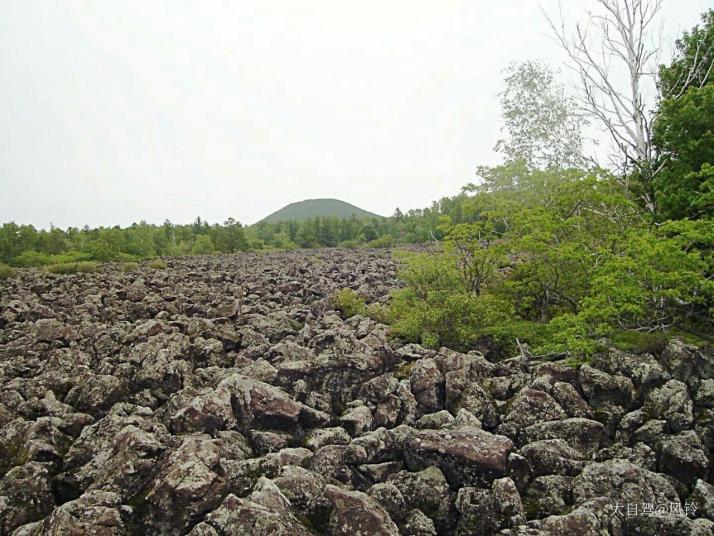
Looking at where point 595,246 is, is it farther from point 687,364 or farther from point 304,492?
point 304,492

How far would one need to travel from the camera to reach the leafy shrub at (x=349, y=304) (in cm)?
1947

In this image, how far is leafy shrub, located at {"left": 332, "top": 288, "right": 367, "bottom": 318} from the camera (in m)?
19.5

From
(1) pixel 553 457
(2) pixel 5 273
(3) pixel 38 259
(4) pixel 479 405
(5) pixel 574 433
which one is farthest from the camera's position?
(3) pixel 38 259

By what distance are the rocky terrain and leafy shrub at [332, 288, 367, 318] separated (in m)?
5.92

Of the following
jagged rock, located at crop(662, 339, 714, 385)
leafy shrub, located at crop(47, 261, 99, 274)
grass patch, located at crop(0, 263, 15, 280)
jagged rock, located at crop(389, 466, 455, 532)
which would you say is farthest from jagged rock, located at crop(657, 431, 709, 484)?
grass patch, located at crop(0, 263, 15, 280)

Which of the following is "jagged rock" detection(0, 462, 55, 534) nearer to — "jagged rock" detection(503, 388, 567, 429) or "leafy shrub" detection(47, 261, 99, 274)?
"jagged rock" detection(503, 388, 567, 429)

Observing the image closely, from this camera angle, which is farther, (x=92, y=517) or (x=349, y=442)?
(x=349, y=442)

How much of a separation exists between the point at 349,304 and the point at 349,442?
11.8 m

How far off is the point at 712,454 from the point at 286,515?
6568 millimetres

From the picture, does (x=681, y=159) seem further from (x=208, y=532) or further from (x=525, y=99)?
(x=525, y=99)

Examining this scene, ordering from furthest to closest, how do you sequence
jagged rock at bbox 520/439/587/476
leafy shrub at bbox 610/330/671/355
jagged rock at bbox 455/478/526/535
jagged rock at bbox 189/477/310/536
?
leafy shrub at bbox 610/330/671/355, jagged rock at bbox 520/439/587/476, jagged rock at bbox 455/478/526/535, jagged rock at bbox 189/477/310/536

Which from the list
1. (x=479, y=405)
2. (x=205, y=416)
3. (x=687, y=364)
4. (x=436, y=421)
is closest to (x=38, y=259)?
(x=205, y=416)

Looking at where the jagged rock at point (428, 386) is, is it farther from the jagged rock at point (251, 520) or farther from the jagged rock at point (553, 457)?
the jagged rock at point (251, 520)

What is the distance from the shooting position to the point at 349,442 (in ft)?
27.4
